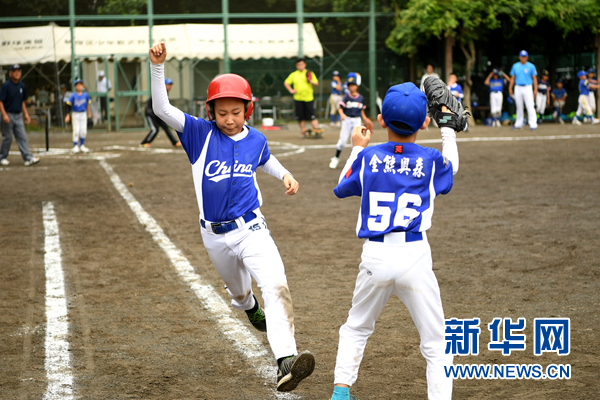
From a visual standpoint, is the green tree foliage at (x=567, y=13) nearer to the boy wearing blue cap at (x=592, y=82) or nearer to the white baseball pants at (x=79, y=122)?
the boy wearing blue cap at (x=592, y=82)

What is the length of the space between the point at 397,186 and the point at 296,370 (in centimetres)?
110

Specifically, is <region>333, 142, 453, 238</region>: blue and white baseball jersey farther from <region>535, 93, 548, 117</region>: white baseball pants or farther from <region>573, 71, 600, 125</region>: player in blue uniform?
<region>535, 93, 548, 117</region>: white baseball pants

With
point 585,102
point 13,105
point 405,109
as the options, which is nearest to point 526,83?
point 585,102

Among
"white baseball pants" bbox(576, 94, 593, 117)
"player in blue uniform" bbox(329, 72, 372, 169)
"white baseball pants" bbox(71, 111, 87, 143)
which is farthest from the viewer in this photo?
"white baseball pants" bbox(576, 94, 593, 117)

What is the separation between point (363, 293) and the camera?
346 cm

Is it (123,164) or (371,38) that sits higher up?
(371,38)

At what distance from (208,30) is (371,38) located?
23.5 ft

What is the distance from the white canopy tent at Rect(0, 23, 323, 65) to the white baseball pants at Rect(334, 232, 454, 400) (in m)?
25.5

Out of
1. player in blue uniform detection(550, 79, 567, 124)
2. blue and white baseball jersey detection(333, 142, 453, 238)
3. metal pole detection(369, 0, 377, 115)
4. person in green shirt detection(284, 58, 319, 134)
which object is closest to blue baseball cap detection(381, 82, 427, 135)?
blue and white baseball jersey detection(333, 142, 453, 238)

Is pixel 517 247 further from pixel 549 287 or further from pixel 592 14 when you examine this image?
pixel 592 14

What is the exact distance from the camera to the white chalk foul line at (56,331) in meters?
3.95

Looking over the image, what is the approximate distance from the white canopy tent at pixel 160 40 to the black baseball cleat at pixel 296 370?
25.4m

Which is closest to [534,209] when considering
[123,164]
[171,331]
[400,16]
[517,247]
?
[517,247]

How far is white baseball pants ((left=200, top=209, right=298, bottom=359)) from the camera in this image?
387 centimetres
